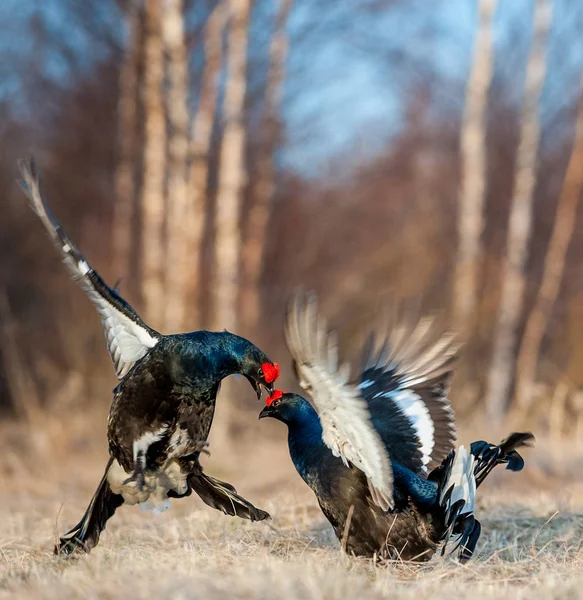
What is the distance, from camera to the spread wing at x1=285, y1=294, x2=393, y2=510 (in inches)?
87.8

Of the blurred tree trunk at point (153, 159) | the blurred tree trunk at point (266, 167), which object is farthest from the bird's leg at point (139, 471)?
the blurred tree trunk at point (266, 167)

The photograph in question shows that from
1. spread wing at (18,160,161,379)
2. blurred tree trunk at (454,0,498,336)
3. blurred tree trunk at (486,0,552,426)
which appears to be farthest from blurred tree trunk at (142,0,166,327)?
spread wing at (18,160,161,379)

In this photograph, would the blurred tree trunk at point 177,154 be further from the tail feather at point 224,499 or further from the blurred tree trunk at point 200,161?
the tail feather at point 224,499

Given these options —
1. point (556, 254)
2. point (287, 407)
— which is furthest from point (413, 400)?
point (556, 254)

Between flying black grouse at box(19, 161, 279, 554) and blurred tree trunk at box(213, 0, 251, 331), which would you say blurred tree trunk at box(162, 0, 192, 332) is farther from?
flying black grouse at box(19, 161, 279, 554)

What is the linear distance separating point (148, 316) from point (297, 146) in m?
5.80

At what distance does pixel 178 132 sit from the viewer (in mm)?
6664

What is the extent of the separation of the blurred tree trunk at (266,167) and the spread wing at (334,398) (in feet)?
20.1

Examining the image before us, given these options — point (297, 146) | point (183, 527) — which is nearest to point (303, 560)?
point (183, 527)

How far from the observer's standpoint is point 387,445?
3111 millimetres

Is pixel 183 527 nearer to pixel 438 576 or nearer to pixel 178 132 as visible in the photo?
pixel 438 576

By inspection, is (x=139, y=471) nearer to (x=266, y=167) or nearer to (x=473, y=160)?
(x=473, y=160)

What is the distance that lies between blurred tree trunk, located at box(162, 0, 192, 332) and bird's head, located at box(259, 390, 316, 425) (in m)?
3.91

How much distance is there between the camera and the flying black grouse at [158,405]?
289 centimetres
